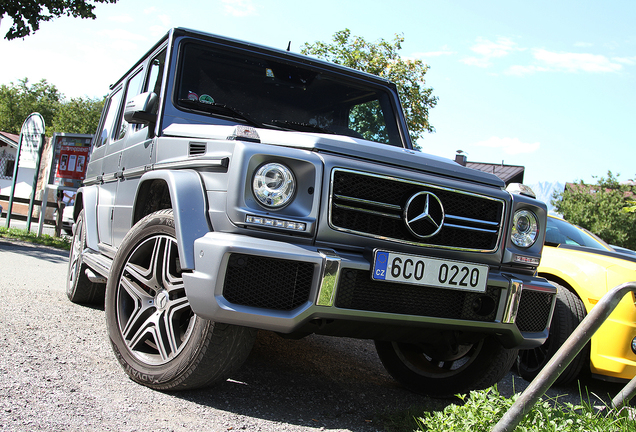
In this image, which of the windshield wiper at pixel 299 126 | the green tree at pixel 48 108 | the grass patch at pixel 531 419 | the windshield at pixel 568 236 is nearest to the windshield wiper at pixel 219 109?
the windshield wiper at pixel 299 126

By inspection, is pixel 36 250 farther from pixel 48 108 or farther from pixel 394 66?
pixel 48 108

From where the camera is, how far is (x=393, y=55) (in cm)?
2016

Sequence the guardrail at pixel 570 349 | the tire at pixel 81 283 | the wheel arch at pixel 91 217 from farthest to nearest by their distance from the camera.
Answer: the tire at pixel 81 283
the wheel arch at pixel 91 217
the guardrail at pixel 570 349

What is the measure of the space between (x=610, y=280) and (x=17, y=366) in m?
4.18

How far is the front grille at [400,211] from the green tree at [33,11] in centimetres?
1094

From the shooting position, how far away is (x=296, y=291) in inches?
91.7

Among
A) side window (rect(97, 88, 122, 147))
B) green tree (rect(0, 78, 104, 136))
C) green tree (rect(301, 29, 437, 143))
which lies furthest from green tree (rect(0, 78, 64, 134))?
side window (rect(97, 88, 122, 147))

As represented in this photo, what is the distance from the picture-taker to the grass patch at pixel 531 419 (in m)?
2.22

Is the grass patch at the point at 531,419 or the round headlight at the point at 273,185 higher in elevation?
the round headlight at the point at 273,185


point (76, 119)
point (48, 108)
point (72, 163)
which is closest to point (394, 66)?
point (72, 163)

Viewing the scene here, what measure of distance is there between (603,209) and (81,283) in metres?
32.1

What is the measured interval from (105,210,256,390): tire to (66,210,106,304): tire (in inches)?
81.7

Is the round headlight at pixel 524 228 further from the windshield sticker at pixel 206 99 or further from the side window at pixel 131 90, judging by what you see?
the side window at pixel 131 90

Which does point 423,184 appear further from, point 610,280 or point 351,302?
point 610,280
